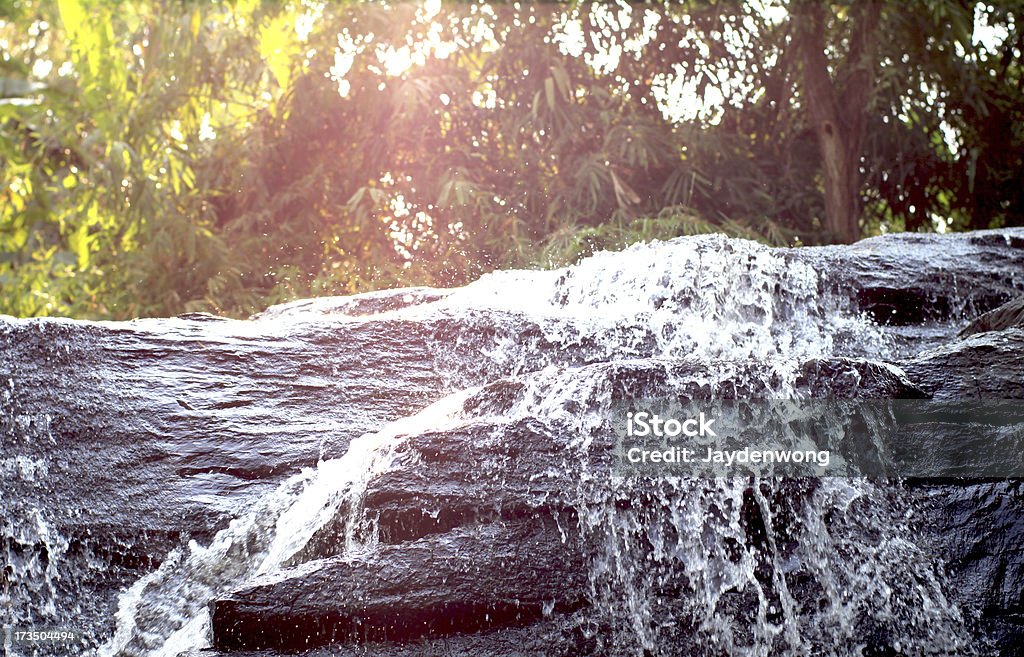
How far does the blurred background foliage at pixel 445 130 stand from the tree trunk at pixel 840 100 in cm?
1

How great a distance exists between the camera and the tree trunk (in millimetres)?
5590

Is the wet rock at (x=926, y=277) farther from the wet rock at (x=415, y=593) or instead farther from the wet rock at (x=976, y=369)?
the wet rock at (x=415, y=593)

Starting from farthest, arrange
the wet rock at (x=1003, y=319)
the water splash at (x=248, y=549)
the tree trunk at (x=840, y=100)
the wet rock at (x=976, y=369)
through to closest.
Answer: the tree trunk at (x=840, y=100) < the wet rock at (x=1003, y=319) < the wet rock at (x=976, y=369) < the water splash at (x=248, y=549)

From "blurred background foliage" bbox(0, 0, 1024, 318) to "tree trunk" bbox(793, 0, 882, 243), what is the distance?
12mm

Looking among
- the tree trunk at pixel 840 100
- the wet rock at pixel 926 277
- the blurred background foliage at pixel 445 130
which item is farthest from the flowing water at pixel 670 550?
the tree trunk at pixel 840 100

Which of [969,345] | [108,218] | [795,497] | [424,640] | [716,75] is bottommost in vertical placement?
[424,640]

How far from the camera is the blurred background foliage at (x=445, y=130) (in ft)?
17.6

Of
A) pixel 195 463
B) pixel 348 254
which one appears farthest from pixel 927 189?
pixel 195 463

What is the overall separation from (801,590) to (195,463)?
136 centimetres

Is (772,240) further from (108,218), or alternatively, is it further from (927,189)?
(108,218)

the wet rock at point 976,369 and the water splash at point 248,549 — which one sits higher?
the wet rock at point 976,369

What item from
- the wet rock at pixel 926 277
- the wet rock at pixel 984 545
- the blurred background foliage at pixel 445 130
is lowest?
the wet rock at pixel 984 545

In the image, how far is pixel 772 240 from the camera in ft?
17.3

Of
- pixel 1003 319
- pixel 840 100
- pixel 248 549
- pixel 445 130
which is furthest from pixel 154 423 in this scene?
pixel 840 100
